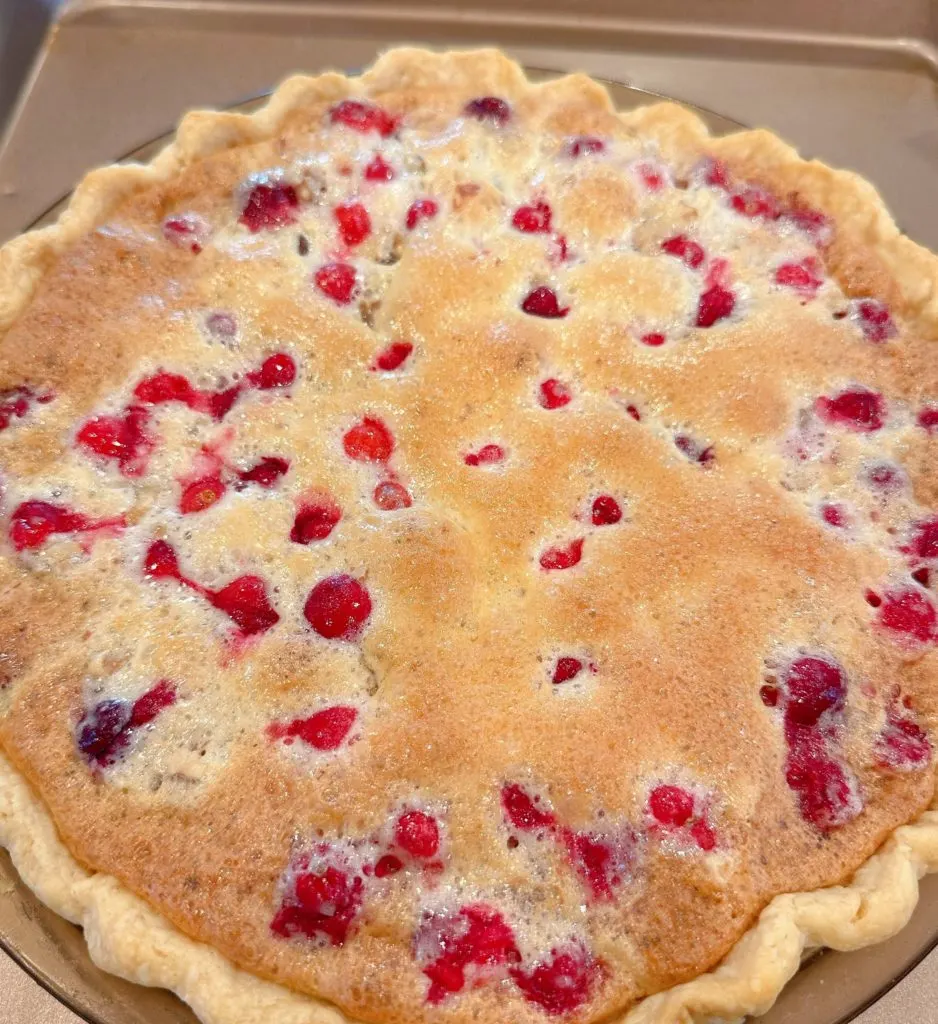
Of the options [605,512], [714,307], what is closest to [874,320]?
[714,307]

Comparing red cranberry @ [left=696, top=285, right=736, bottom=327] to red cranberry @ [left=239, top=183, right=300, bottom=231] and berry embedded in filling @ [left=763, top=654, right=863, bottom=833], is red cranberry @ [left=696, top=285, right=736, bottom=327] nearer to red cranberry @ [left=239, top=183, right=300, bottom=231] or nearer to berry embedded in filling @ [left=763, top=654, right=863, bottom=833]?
berry embedded in filling @ [left=763, top=654, right=863, bottom=833]

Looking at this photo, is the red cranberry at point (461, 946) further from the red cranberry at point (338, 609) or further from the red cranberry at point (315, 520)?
the red cranberry at point (315, 520)

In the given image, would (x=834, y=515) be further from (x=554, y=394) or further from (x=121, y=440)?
(x=121, y=440)

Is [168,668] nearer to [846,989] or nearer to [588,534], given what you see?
[588,534]

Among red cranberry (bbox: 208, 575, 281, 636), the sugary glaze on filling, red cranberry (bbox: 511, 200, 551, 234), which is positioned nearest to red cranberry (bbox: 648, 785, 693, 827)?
the sugary glaze on filling

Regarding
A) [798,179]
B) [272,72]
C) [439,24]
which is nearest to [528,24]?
[439,24]

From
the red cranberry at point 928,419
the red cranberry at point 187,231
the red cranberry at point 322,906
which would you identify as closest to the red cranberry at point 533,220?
the red cranberry at point 187,231
